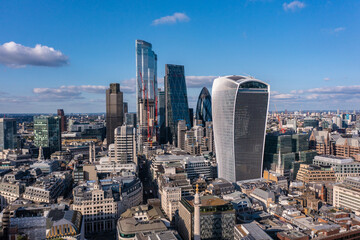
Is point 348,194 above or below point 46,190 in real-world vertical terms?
below

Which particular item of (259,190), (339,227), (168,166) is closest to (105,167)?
(168,166)

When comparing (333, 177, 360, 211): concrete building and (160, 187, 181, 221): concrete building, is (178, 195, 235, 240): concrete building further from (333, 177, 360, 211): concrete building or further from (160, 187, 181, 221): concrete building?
(333, 177, 360, 211): concrete building

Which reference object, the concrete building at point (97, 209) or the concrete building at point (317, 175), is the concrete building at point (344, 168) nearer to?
the concrete building at point (317, 175)

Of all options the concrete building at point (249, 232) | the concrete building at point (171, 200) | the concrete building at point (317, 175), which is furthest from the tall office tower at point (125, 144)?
the concrete building at point (249, 232)

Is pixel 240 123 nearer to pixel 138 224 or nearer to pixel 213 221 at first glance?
pixel 213 221

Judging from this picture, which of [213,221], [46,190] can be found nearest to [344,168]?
[213,221]

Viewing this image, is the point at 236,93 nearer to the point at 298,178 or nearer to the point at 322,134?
the point at 298,178
